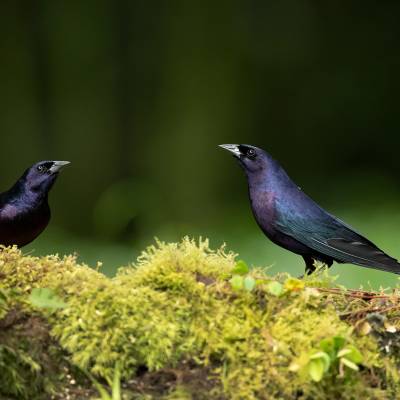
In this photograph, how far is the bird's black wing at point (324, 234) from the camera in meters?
3.69

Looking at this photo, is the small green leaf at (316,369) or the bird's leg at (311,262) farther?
the bird's leg at (311,262)

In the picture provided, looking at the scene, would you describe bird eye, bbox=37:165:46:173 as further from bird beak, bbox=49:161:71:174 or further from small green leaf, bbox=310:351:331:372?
small green leaf, bbox=310:351:331:372

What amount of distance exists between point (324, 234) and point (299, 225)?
0.40 feet

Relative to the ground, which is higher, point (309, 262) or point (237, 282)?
point (237, 282)

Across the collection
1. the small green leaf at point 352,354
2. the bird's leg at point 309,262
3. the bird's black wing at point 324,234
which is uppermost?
the small green leaf at point 352,354

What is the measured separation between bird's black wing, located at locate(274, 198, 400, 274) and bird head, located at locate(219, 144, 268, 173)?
9.6 inches

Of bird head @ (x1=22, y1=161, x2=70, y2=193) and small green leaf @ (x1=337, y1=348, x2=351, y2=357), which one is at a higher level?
bird head @ (x1=22, y1=161, x2=70, y2=193)

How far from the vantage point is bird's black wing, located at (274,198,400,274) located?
369 centimetres

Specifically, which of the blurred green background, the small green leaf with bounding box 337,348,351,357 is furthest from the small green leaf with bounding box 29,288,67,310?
the blurred green background

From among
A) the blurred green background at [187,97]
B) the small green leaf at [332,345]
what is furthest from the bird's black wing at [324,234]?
the blurred green background at [187,97]

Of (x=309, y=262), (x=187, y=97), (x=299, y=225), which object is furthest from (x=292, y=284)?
(x=187, y=97)

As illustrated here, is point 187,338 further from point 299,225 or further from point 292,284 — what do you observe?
point 299,225

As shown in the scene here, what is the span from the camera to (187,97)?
23.6ft

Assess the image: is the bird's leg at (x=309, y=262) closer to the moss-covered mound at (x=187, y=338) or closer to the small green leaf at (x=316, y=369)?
the moss-covered mound at (x=187, y=338)
